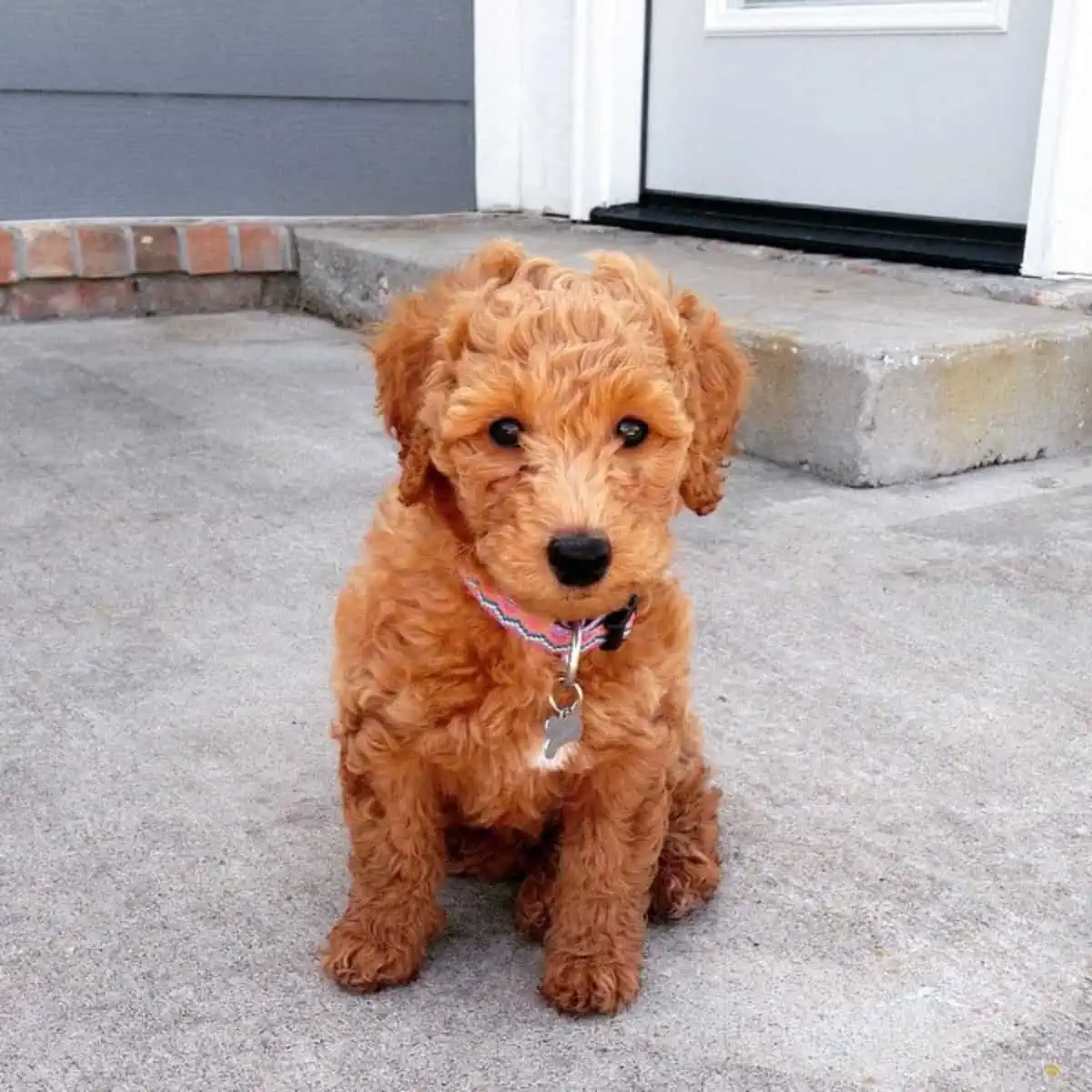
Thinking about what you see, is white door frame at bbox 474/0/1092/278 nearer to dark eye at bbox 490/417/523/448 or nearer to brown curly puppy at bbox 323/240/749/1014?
brown curly puppy at bbox 323/240/749/1014

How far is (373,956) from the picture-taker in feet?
6.48

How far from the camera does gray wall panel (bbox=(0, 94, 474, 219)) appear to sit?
597cm

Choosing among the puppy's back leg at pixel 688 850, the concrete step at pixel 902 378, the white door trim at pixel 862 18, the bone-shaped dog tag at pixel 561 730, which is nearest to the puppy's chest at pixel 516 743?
the bone-shaped dog tag at pixel 561 730

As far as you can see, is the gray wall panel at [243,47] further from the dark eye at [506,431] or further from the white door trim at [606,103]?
the dark eye at [506,431]

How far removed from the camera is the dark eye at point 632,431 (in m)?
1.78

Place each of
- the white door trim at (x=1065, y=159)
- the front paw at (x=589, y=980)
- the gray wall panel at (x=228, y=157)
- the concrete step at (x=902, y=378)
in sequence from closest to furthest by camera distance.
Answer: the front paw at (x=589, y=980) < the concrete step at (x=902, y=378) < the white door trim at (x=1065, y=159) < the gray wall panel at (x=228, y=157)

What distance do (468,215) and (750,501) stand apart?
3.49m

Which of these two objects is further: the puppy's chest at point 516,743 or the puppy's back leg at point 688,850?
the puppy's back leg at point 688,850

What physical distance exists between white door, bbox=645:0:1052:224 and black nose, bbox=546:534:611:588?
145 inches

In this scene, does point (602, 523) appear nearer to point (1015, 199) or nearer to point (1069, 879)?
point (1069, 879)

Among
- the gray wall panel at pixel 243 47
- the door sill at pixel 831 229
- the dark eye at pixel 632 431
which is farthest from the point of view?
the gray wall panel at pixel 243 47

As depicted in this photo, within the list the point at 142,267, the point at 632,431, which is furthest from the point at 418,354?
the point at 142,267

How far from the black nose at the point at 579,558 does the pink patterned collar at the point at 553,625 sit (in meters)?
0.17

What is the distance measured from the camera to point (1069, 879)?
7.37 feet
